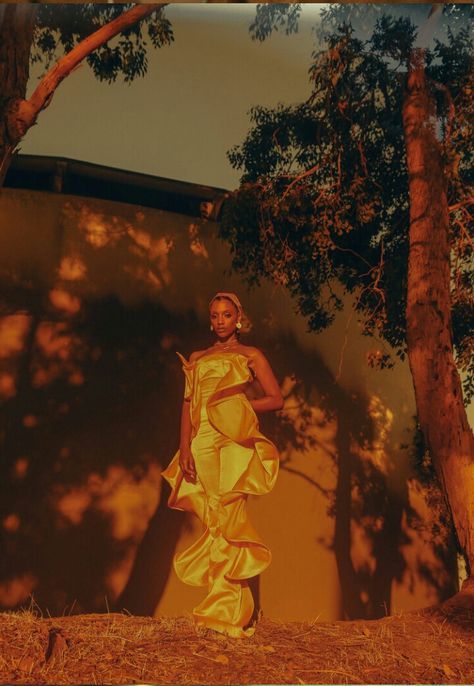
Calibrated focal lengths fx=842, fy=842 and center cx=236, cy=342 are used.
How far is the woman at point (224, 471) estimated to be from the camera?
16.3 ft

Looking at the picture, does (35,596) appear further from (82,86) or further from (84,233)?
(82,86)

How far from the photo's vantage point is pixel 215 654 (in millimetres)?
4492

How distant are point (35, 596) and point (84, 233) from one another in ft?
11.6

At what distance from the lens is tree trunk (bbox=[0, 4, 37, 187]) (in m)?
5.42

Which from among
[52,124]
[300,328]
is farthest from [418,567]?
[52,124]

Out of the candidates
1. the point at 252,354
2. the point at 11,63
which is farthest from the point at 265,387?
the point at 11,63

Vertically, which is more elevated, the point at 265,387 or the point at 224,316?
the point at 224,316

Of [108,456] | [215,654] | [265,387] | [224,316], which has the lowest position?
[215,654]

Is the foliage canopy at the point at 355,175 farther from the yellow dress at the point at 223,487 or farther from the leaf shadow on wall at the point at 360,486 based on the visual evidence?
the yellow dress at the point at 223,487

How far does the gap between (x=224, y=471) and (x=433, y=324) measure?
225cm

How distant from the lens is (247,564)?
16.3ft

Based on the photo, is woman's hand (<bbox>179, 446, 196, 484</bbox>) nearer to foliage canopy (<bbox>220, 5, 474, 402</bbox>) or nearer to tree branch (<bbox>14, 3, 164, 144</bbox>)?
tree branch (<bbox>14, 3, 164, 144</bbox>)

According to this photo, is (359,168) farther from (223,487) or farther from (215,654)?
(215,654)

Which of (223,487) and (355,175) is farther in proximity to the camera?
(355,175)
